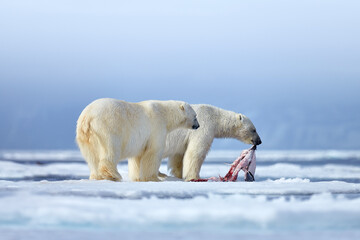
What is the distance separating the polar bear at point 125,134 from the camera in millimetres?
6031

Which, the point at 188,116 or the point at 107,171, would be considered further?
the point at 188,116

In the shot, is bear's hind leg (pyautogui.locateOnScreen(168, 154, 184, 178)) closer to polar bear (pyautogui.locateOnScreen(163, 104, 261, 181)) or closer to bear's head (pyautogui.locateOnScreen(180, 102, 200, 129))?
polar bear (pyautogui.locateOnScreen(163, 104, 261, 181))

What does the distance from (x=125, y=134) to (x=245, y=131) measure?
10.2 feet

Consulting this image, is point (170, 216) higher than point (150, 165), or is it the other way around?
point (150, 165)

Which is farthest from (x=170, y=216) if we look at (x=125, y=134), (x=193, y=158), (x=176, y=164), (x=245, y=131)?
(x=245, y=131)

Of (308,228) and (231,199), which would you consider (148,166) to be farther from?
(308,228)

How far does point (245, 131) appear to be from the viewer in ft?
28.9

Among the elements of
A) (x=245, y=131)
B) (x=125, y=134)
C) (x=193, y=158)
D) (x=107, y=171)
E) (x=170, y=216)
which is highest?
(x=245, y=131)

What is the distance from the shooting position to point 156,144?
263 inches

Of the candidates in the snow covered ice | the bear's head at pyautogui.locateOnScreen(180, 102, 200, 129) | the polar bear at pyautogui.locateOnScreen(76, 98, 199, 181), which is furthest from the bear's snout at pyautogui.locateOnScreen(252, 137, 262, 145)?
the snow covered ice

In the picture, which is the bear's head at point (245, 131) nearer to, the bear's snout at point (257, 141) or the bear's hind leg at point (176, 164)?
the bear's snout at point (257, 141)

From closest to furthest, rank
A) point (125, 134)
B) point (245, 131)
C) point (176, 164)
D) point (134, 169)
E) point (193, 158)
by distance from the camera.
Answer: point (125, 134), point (134, 169), point (193, 158), point (176, 164), point (245, 131)

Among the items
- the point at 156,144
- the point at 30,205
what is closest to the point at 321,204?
the point at 30,205

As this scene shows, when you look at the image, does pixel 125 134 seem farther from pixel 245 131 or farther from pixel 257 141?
pixel 257 141
